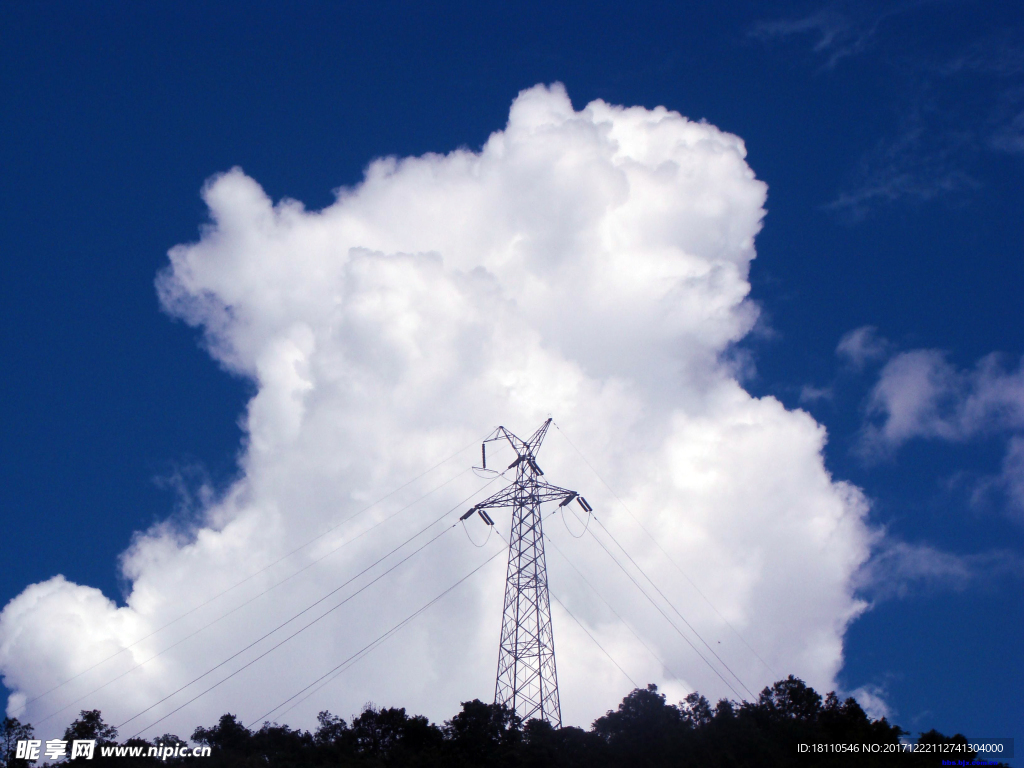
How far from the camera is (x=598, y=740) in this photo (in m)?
69.4

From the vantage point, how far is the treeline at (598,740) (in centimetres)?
6444

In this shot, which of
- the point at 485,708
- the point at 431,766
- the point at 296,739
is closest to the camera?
the point at 431,766

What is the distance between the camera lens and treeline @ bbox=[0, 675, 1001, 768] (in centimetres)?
6444

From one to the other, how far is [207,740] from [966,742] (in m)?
62.3

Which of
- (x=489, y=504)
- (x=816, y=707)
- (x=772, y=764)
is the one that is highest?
(x=489, y=504)

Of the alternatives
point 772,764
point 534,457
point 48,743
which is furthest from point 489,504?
point 48,743

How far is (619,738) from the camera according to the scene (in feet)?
232

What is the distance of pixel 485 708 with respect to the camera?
7312cm

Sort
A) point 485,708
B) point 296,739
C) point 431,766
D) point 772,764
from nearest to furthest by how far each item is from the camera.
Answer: point 772,764 → point 431,766 → point 485,708 → point 296,739

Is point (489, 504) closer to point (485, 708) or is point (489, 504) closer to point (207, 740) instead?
point (485, 708)

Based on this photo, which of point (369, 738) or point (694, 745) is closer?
point (694, 745)

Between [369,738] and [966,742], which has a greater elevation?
[369,738]

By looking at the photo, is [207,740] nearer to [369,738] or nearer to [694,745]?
[369,738]

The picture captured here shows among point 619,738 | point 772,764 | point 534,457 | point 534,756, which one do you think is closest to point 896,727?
point 772,764
